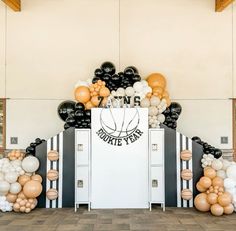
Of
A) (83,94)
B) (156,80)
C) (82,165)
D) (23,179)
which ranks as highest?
(156,80)

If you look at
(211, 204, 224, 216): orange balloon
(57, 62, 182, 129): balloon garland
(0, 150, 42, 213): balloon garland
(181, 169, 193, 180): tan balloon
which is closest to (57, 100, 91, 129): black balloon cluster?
(57, 62, 182, 129): balloon garland

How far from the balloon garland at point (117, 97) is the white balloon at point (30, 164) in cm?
94

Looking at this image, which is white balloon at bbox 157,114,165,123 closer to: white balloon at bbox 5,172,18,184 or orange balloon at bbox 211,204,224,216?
orange balloon at bbox 211,204,224,216

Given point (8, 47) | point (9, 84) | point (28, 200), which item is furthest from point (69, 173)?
point (8, 47)

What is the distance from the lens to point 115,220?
18.4ft

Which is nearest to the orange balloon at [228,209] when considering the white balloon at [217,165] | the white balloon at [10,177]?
the white balloon at [217,165]

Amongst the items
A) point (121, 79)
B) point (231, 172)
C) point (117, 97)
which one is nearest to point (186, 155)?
point (231, 172)

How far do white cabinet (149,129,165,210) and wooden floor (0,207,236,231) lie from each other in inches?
14.1

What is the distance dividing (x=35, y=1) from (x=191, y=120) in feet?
15.5

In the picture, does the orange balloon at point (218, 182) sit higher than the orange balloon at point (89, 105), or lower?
lower

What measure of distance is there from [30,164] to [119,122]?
1.85 metres

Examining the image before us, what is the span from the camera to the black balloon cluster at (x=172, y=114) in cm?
678

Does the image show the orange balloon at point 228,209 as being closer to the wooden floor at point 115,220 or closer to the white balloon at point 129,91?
the wooden floor at point 115,220

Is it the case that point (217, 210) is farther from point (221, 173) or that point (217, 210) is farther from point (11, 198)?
point (11, 198)
